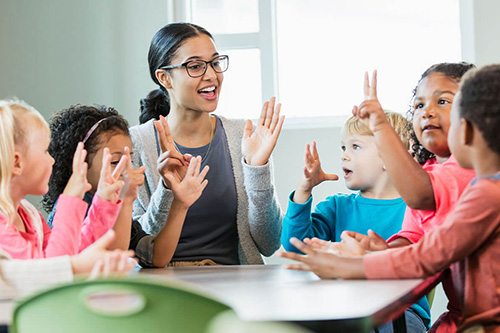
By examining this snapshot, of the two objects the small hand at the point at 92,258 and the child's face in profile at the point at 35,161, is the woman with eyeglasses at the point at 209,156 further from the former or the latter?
the small hand at the point at 92,258

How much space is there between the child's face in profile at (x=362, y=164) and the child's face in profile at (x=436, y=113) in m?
0.45

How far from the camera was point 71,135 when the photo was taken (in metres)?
2.12

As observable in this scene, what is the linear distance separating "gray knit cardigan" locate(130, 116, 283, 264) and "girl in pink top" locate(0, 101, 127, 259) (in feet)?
1.59

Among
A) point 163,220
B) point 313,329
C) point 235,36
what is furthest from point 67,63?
point 313,329

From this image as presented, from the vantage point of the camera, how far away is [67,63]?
143 inches

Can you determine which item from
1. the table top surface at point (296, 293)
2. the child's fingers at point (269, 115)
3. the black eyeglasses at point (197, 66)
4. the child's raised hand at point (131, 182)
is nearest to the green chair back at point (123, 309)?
the table top surface at point (296, 293)

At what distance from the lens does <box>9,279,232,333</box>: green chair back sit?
0.68 metres

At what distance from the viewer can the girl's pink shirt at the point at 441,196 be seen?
4.92 ft

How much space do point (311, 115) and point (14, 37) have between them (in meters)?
1.81

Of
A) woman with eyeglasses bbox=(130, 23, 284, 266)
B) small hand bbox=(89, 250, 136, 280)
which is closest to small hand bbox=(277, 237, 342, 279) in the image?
small hand bbox=(89, 250, 136, 280)

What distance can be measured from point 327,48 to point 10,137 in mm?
2432

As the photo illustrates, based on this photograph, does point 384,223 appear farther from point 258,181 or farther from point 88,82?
point 88,82

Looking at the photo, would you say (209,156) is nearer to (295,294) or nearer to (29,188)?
(29,188)

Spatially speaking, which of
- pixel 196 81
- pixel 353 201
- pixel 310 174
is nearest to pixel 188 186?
pixel 310 174
